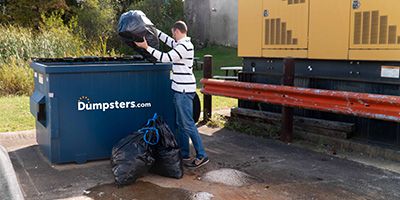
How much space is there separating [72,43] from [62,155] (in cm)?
911

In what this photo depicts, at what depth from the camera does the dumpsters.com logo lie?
18.2 ft

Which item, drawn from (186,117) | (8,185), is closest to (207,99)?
(186,117)

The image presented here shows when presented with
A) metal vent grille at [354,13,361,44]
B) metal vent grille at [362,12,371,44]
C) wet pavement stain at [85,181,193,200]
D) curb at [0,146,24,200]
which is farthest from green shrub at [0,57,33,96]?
curb at [0,146,24,200]

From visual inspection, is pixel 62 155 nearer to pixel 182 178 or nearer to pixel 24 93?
pixel 182 178

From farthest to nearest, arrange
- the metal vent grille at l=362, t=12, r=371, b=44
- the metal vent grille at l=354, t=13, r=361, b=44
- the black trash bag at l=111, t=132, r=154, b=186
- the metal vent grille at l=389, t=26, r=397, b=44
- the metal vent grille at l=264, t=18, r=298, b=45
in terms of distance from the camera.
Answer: the metal vent grille at l=264, t=18, r=298, b=45
the metal vent grille at l=354, t=13, r=361, b=44
the metal vent grille at l=362, t=12, r=371, b=44
the metal vent grille at l=389, t=26, r=397, b=44
the black trash bag at l=111, t=132, r=154, b=186

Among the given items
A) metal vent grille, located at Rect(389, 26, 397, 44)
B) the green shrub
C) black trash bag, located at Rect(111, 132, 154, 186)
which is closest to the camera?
black trash bag, located at Rect(111, 132, 154, 186)

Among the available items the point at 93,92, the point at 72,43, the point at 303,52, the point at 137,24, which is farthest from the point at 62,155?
the point at 72,43

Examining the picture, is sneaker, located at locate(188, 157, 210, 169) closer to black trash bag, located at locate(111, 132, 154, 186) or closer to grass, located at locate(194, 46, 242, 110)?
black trash bag, located at locate(111, 132, 154, 186)

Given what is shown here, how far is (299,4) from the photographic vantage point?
7.12 m

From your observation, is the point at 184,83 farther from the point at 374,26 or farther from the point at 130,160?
the point at 374,26

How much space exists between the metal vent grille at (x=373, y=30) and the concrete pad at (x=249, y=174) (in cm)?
171

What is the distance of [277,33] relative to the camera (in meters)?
7.59

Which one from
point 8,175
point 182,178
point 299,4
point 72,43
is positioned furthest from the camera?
point 72,43

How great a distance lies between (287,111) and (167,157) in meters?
2.43
